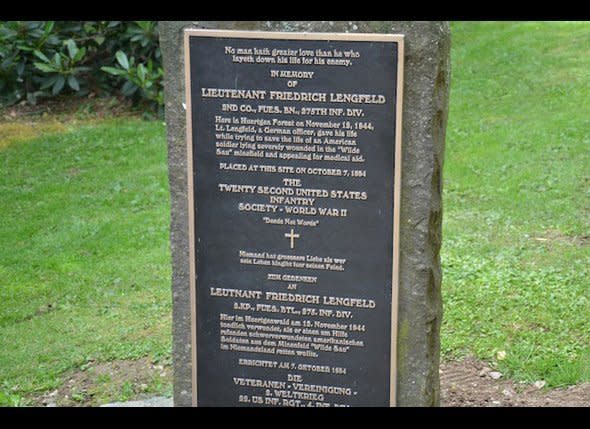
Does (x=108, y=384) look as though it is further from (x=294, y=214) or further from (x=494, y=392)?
(x=494, y=392)

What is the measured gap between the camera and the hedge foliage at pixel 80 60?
39.7ft

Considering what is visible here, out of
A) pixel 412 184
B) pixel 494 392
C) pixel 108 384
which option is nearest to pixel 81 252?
pixel 108 384

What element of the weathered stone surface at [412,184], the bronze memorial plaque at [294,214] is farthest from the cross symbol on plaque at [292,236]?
the weathered stone surface at [412,184]

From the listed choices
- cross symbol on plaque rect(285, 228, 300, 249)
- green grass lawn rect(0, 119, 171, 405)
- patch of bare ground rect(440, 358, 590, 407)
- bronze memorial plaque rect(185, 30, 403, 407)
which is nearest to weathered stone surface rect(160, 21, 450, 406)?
bronze memorial plaque rect(185, 30, 403, 407)

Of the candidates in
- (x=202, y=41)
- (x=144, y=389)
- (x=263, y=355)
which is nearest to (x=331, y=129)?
(x=202, y=41)

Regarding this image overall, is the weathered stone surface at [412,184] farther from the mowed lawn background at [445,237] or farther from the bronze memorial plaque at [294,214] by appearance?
the mowed lawn background at [445,237]

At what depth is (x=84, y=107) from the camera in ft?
40.9

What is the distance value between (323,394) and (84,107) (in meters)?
8.10

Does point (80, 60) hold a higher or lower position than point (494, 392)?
higher

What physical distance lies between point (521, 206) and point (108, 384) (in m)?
4.45

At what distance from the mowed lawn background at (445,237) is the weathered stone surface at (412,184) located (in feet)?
4.32

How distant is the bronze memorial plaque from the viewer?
190 inches

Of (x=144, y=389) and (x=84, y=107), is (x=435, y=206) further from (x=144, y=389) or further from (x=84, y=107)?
(x=84, y=107)

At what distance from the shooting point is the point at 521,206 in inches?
356
